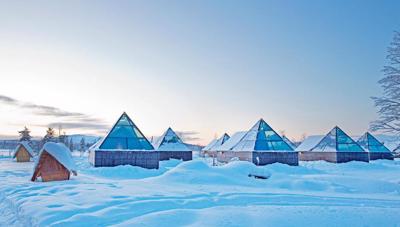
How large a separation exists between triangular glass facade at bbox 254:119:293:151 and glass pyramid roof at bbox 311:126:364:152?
10582mm

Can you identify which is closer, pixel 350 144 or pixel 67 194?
pixel 67 194

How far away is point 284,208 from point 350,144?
122 feet

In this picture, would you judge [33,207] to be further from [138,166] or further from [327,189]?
[138,166]

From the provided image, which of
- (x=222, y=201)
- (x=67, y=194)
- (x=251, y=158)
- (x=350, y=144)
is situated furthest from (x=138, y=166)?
(x=350, y=144)

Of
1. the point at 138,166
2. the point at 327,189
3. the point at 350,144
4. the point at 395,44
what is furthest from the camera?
the point at 350,144

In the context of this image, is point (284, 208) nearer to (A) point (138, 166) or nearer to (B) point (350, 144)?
(A) point (138, 166)

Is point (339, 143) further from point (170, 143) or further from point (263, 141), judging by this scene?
point (170, 143)

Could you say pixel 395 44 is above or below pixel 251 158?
above

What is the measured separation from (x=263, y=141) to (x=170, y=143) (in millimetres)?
11631

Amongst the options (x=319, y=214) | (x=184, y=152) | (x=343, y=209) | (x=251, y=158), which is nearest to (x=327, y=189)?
(x=343, y=209)

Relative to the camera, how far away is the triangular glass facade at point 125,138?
28438 millimetres

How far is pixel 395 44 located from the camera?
20.3 meters

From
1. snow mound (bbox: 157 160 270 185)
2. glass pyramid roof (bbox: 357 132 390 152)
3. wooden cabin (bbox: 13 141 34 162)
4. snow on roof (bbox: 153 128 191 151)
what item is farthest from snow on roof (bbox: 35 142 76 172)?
→ glass pyramid roof (bbox: 357 132 390 152)

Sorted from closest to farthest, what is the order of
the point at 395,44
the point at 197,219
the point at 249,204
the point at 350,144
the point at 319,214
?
the point at 197,219, the point at 319,214, the point at 249,204, the point at 395,44, the point at 350,144
